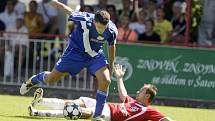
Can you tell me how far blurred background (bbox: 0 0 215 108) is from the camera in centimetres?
2041

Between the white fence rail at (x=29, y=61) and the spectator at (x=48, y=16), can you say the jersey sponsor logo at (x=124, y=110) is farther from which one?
the spectator at (x=48, y=16)

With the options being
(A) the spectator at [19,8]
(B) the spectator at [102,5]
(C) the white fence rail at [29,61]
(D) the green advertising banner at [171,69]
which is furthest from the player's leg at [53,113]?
(A) the spectator at [19,8]

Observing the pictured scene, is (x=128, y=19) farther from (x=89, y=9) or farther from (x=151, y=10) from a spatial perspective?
(x=89, y=9)

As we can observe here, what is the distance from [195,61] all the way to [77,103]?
824 cm

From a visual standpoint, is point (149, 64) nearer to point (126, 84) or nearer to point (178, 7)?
point (126, 84)

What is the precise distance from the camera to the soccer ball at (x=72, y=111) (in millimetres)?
12386

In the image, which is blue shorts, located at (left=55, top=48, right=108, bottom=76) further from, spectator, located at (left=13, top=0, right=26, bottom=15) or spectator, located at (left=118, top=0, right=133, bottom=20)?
spectator, located at (left=13, top=0, right=26, bottom=15)

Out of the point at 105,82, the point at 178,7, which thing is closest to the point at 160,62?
the point at 178,7

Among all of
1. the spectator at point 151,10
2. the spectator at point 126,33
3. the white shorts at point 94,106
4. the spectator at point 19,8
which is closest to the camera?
the white shorts at point 94,106

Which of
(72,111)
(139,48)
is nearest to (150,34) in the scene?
(139,48)

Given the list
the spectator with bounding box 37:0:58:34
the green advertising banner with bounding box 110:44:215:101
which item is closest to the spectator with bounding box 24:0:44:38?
the spectator with bounding box 37:0:58:34

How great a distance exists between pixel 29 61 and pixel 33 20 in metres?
1.50

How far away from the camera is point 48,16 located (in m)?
22.9

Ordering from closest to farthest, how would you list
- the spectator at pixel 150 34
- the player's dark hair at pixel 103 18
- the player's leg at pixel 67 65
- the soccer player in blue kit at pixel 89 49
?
the player's dark hair at pixel 103 18 < the soccer player in blue kit at pixel 89 49 < the player's leg at pixel 67 65 < the spectator at pixel 150 34
